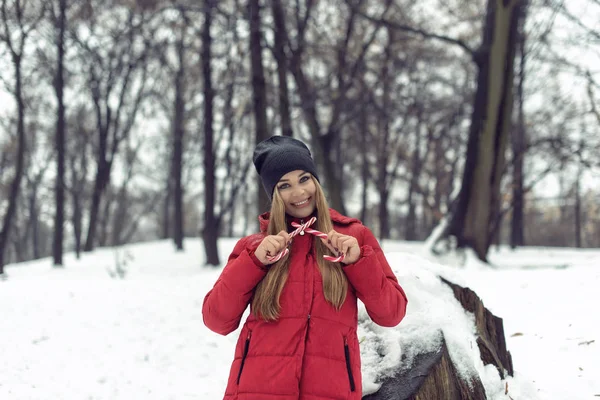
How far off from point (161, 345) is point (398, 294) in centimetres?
380

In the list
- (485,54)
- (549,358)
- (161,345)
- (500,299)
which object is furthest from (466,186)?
(161,345)

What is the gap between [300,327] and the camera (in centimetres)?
191

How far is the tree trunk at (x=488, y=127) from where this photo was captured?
322 inches

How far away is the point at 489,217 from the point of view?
329 inches

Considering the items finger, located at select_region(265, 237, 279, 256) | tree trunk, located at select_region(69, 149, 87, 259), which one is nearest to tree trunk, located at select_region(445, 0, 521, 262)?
finger, located at select_region(265, 237, 279, 256)

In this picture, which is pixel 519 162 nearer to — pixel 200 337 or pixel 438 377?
pixel 200 337

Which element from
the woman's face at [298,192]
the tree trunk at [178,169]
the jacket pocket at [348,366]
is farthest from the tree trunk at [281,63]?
the tree trunk at [178,169]

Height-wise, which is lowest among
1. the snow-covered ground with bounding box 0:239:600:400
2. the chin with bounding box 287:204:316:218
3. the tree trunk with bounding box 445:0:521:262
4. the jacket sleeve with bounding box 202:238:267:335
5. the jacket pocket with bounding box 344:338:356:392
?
the snow-covered ground with bounding box 0:239:600:400

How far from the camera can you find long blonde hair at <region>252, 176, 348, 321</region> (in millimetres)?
1927

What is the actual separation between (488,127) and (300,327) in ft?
24.2

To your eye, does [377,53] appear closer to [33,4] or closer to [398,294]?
[33,4]

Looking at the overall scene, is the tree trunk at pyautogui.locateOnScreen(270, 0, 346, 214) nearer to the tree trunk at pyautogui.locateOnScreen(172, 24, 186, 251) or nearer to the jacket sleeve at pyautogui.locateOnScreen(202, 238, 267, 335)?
the jacket sleeve at pyautogui.locateOnScreen(202, 238, 267, 335)

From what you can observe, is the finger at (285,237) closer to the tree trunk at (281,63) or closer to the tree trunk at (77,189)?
the tree trunk at (281,63)

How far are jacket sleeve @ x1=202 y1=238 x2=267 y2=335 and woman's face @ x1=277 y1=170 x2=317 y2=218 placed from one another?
0.95 ft
